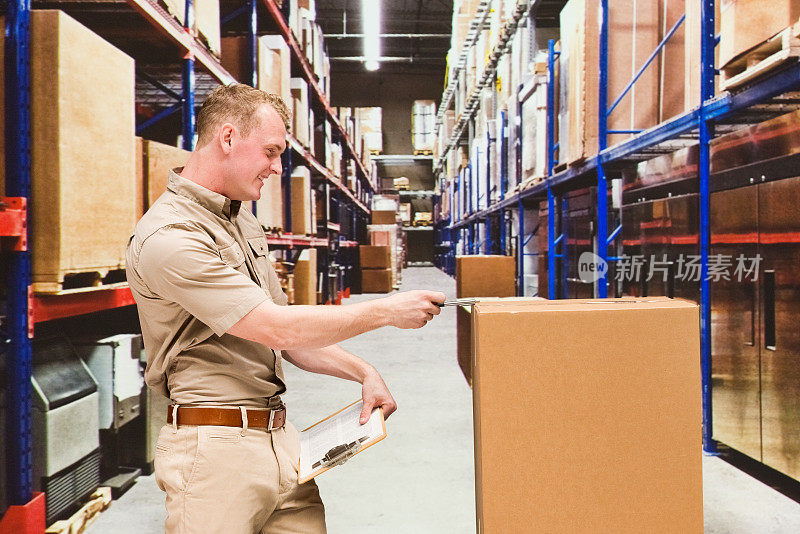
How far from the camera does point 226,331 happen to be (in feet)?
3.69

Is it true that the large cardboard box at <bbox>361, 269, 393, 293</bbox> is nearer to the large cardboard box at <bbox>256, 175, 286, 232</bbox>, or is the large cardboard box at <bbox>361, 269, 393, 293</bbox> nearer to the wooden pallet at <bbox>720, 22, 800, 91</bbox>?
the large cardboard box at <bbox>256, 175, 286, 232</bbox>

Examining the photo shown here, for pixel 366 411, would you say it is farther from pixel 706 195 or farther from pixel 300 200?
pixel 300 200

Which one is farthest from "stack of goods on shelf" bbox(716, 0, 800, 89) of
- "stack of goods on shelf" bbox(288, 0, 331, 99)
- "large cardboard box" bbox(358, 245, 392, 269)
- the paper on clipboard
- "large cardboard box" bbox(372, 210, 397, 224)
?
"large cardboard box" bbox(372, 210, 397, 224)

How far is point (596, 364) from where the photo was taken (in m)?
1.00

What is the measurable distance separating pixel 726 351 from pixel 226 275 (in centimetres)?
242

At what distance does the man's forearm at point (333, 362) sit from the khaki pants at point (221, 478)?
26 cm

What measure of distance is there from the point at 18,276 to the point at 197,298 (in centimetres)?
105

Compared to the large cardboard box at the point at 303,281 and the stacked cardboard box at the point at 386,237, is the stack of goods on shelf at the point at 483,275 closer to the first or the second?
the large cardboard box at the point at 303,281

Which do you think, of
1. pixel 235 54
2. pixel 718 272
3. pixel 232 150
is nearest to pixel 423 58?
pixel 235 54

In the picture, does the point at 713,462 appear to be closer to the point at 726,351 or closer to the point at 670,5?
the point at 726,351

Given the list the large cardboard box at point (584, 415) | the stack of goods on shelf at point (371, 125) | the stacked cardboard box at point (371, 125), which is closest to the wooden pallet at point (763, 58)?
the large cardboard box at point (584, 415)

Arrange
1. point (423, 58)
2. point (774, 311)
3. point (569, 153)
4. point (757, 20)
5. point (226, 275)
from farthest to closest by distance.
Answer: point (423, 58) → point (569, 153) → point (774, 311) → point (757, 20) → point (226, 275)

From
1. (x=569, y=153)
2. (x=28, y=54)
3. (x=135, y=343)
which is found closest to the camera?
(x=28, y=54)

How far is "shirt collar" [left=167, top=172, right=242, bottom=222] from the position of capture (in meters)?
1.29
